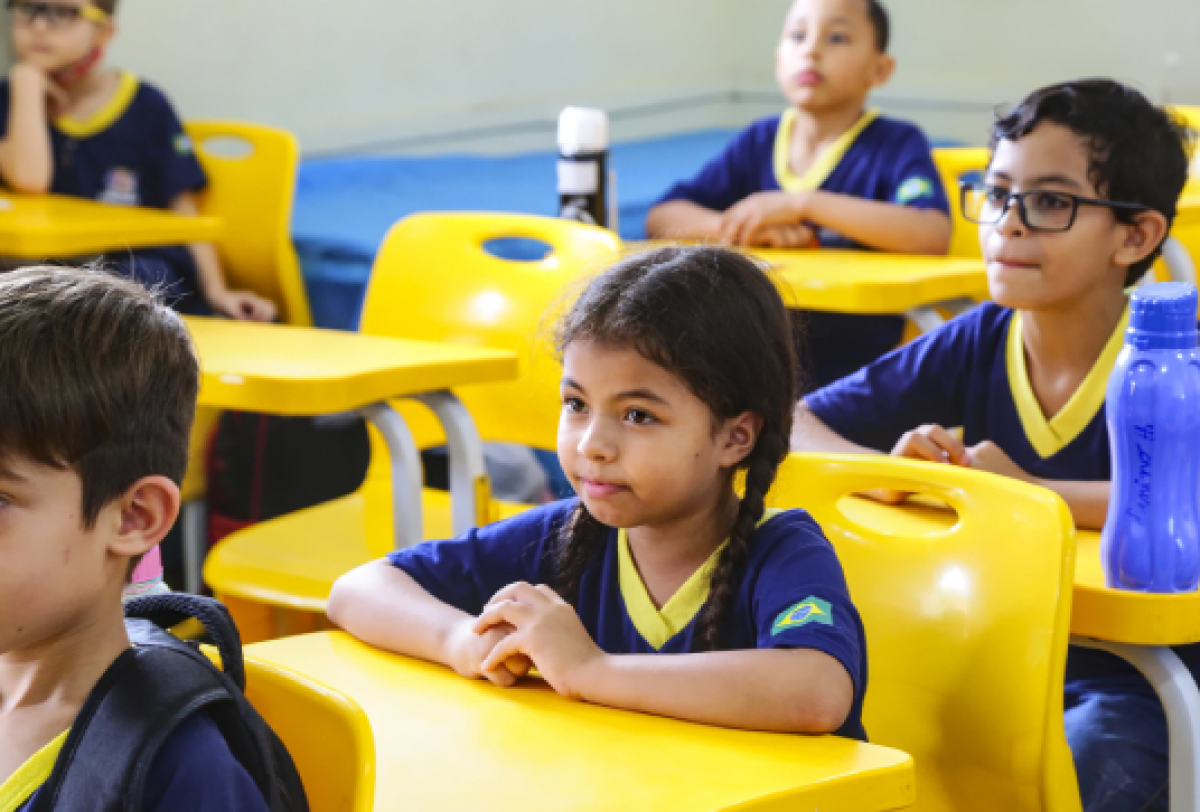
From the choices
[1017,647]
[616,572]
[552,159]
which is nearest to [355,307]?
[552,159]

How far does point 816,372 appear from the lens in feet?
8.65

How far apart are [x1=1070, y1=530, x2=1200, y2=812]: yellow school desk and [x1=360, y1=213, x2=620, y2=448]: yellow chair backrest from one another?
2.96ft

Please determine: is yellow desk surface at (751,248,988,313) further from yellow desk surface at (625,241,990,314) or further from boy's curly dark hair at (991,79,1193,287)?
boy's curly dark hair at (991,79,1193,287)

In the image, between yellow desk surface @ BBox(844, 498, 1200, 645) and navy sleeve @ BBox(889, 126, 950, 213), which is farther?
navy sleeve @ BBox(889, 126, 950, 213)

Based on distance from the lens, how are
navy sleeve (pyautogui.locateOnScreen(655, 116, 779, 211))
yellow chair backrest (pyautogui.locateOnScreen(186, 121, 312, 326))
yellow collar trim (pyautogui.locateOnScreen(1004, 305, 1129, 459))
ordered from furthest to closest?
yellow chair backrest (pyautogui.locateOnScreen(186, 121, 312, 326))
navy sleeve (pyautogui.locateOnScreen(655, 116, 779, 211))
yellow collar trim (pyautogui.locateOnScreen(1004, 305, 1129, 459))

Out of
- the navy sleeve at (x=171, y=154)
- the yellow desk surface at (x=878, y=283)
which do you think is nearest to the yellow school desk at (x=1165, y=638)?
the yellow desk surface at (x=878, y=283)

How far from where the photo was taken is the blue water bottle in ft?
4.04

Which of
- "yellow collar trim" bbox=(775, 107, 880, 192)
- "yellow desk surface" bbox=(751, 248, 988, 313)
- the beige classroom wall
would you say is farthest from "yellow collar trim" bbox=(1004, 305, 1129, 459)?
the beige classroom wall

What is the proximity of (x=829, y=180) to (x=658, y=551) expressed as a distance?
5.87 ft

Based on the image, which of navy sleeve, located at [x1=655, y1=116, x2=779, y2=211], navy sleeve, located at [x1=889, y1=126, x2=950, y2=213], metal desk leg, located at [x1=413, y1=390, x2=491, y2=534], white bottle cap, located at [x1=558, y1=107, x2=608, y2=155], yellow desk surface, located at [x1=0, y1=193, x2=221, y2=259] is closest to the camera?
metal desk leg, located at [x1=413, y1=390, x2=491, y2=534]

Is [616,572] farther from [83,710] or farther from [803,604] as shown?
[83,710]

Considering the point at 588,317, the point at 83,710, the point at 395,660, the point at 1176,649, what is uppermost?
the point at 588,317

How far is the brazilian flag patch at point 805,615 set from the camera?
106cm

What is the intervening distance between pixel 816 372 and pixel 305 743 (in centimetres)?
184
